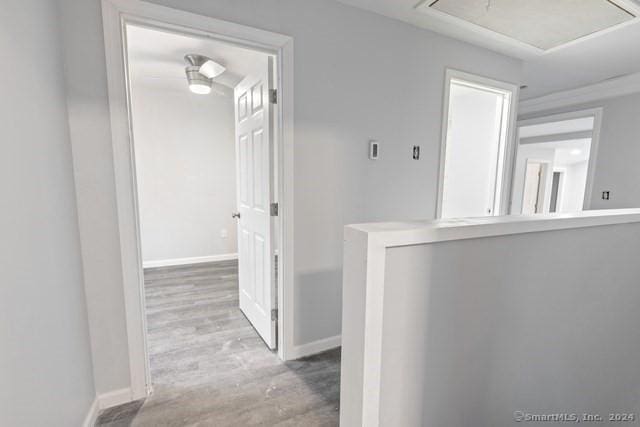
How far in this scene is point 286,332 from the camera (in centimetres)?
202

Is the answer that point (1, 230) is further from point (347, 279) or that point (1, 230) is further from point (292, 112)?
point (292, 112)

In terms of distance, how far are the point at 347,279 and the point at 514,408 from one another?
43.5 inches

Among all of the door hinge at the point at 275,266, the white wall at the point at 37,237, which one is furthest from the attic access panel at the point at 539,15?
the white wall at the point at 37,237

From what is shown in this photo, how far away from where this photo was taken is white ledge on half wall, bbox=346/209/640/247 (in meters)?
0.84

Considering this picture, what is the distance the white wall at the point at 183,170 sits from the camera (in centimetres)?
392

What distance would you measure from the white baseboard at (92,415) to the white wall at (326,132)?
9 centimetres

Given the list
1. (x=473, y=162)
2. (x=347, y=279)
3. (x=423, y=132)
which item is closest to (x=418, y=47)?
(x=423, y=132)

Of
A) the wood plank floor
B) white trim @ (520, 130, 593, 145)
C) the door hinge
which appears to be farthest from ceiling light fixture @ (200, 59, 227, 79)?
white trim @ (520, 130, 593, 145)

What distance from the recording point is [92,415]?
148cm

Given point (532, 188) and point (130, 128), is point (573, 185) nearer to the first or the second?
point (532, 188)

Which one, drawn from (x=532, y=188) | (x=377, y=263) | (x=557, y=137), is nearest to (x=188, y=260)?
(x=377, y=263)

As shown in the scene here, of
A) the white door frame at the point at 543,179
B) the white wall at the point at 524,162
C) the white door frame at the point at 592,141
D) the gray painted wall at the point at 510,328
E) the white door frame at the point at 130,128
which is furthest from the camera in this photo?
the white door frame at the point at 543,179

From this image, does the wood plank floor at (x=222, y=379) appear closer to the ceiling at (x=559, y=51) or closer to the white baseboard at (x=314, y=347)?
the white baseboard at (x=314, y=347)

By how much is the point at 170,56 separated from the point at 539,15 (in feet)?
10.6
